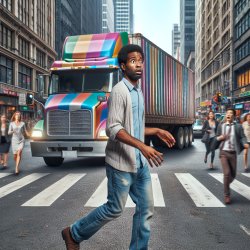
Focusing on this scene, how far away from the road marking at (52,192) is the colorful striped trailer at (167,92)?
5495mm

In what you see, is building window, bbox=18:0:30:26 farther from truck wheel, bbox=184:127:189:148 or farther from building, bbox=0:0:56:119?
truck wheel, bbox=184:127:189:148

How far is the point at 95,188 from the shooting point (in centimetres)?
789

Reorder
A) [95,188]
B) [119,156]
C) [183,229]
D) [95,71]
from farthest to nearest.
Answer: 1. [95,71]
2. [95,188]
3. [183,229]
4. [119,156]

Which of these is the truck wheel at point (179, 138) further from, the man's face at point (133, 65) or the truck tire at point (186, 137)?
the man's face at point (133, 65)

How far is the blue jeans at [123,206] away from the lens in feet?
10.4

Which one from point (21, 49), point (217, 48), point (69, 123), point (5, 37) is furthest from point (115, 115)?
point (217, 48)

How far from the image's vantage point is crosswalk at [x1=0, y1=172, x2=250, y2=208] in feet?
21.2

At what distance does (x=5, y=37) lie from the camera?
122 ft

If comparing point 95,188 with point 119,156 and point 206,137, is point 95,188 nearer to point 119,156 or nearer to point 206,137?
point 119,156

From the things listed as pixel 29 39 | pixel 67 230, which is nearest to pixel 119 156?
pixel 67 230

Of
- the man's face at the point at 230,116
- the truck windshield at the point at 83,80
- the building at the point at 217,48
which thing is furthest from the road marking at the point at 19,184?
the building at the point at 217,48

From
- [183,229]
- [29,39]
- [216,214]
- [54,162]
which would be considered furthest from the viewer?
[29,39]

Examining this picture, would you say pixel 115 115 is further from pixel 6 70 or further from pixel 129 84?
pixel 6 70

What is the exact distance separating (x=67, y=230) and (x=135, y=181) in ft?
2.54
